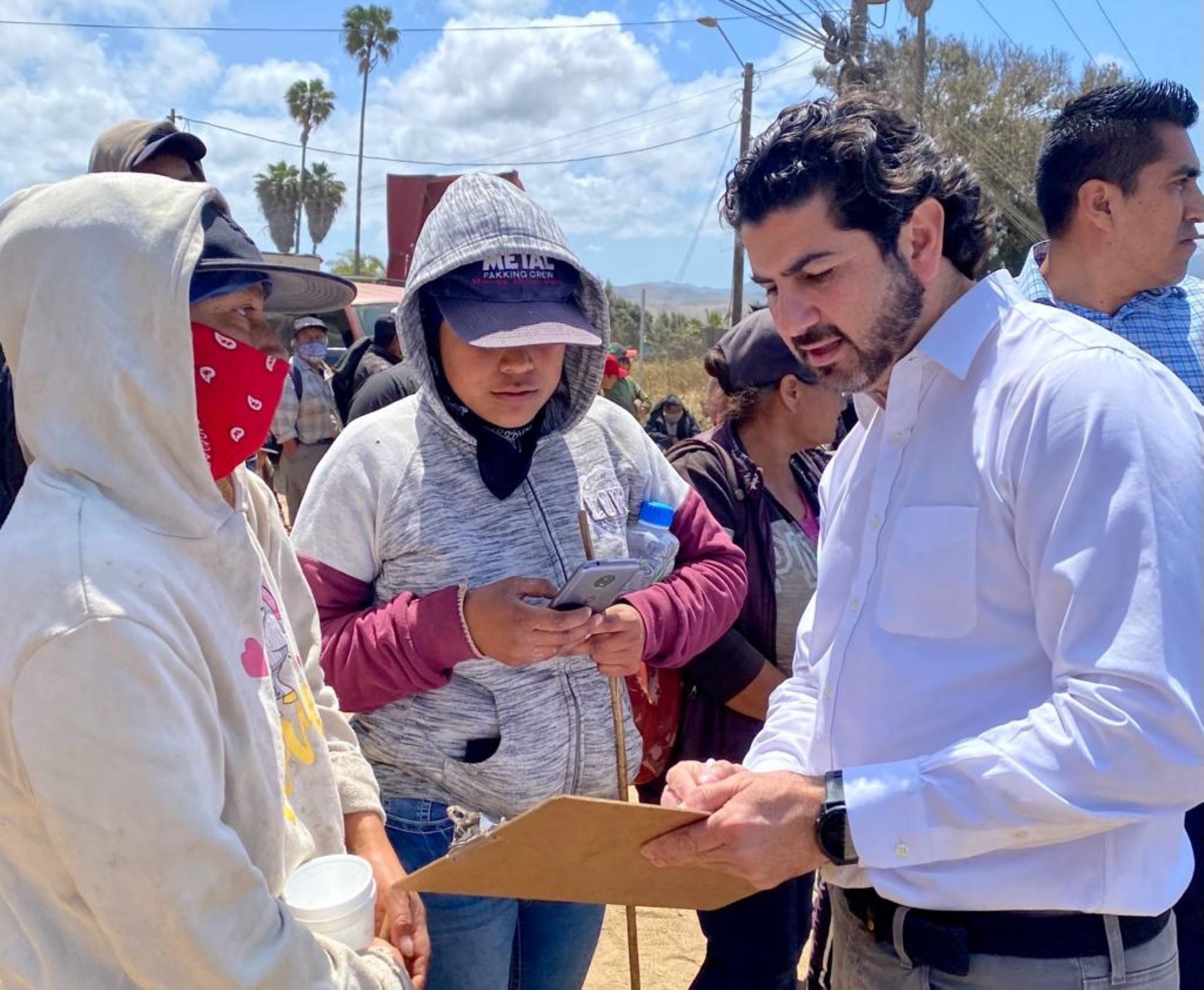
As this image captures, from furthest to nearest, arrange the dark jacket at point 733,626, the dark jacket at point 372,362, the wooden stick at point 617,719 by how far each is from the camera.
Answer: the dark jacket at point 372,362 < the dark jacket at point 733,626 < the wooden stick at point 617,719

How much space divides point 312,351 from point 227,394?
834 centimetres

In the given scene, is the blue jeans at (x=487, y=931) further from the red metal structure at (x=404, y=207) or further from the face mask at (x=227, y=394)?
the red metal structure at (x=404, y=207)

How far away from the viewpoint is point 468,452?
215 centimetres

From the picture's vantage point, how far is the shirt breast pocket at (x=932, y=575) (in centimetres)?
145

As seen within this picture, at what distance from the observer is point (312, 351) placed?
945 cm

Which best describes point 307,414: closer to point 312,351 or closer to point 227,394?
point 312,351

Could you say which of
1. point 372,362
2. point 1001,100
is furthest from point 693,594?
point 1001,100

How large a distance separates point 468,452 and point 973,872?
1.25m

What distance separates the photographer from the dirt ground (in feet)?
12.7

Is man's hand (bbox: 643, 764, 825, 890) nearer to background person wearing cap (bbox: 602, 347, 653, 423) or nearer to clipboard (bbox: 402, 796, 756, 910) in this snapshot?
clipboard (bbox: 402, 796, 756, 910)

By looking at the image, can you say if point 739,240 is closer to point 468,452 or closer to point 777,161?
point 777,161

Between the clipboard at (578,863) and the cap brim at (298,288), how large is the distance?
861mm

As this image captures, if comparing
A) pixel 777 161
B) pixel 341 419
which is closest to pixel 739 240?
pixel 777 161

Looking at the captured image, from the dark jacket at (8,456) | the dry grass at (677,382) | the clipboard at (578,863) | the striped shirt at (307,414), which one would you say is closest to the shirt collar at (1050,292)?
the clipboard at (578,863)
